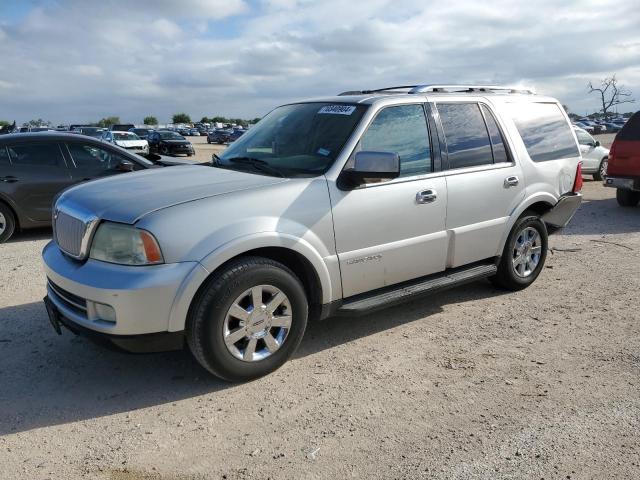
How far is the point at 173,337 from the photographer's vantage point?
134 inches

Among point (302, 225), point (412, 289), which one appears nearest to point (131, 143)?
point (412, 289)

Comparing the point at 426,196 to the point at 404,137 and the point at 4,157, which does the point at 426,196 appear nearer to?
the point at 404,137

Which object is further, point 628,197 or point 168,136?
point 168,136

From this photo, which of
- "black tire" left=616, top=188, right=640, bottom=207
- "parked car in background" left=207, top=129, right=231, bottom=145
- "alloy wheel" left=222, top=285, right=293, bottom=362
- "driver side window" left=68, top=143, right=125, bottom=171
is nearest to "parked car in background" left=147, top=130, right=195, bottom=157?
"parked car in background" left=207, top=129, right=231, bottom=145

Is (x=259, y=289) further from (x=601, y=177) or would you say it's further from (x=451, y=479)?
(x=601, y=177)

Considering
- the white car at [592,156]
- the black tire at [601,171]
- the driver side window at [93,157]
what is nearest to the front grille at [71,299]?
the driver side window at [93,157]

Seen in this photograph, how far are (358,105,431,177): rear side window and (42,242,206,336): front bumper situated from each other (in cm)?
168

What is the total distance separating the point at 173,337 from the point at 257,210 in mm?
929

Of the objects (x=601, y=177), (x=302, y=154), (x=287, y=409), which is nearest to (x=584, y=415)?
(x=287, y=409)

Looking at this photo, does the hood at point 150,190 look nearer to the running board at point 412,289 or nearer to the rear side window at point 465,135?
the running board at point 412,289

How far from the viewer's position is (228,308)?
11.5 feet

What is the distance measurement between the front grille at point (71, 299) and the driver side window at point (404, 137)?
2.13m

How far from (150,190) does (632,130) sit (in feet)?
31.0

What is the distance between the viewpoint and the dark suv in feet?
26.5
